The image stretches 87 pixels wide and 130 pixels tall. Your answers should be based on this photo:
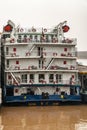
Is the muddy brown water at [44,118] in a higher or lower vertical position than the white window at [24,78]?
lower

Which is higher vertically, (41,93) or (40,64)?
(40,64)

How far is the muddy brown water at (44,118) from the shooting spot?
2488 cm

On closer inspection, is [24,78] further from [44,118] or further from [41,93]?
[44,118]

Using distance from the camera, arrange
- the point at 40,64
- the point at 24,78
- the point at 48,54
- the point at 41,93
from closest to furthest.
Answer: the point at 41,93, the point at 24,78, the point at 40,64, the point at 48,54

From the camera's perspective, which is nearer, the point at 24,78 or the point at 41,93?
the point at 41,93

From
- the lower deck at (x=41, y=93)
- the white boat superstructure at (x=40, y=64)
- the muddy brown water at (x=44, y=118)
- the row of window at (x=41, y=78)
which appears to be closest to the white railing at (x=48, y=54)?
the white boat superstructure at (x=40, y=64)

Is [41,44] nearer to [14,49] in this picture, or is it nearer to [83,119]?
[14,49]

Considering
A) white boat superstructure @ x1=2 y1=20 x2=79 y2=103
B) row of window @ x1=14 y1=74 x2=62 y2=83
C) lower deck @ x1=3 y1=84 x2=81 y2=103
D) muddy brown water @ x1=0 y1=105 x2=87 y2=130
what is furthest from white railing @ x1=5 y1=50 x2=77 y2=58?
muddy brown water @ x1=0 y1=105 x2=87 y2=130

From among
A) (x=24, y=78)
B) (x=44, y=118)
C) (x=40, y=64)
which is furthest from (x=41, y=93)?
(x=44, y=118)

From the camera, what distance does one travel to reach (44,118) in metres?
28.7

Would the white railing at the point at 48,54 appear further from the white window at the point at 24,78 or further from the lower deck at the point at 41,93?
the lower deck at the point at 41,93

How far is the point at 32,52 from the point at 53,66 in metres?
2.49

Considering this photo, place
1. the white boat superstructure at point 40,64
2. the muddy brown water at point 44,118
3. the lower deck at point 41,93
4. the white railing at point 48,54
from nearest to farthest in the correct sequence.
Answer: the muddy brown water at point 44,118, the lower deck at point 41,93, the white boat superstructure at point 40,64, the white railing at point 48,54

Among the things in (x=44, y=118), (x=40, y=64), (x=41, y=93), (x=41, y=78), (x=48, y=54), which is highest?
(x=48, y=54)
